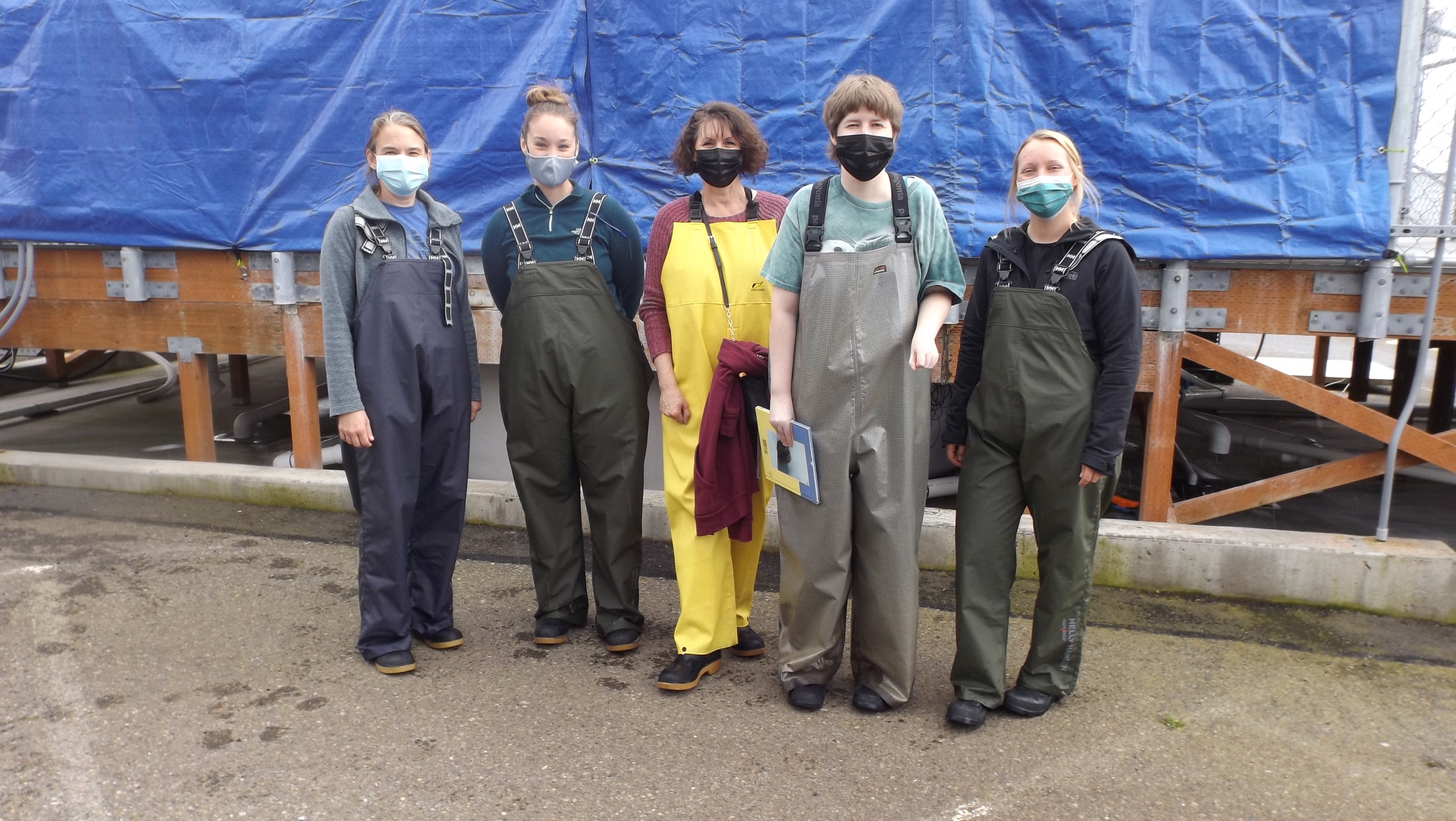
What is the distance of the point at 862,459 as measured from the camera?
291 centimetres

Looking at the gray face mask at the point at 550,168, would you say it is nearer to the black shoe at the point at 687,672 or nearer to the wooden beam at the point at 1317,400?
the black shoe at the point at 687,672

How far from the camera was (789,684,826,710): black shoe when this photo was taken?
309 centimetres

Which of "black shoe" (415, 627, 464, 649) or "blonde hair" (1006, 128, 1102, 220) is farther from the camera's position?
"black shoe" (415, 627, 464, 649)

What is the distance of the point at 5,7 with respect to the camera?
512cm

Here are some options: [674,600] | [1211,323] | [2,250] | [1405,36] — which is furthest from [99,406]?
[1405,36]

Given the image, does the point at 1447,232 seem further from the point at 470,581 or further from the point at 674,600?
the point at 470,581

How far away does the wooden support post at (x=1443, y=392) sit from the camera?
6730 mm

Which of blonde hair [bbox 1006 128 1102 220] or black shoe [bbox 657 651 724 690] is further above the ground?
blonde hair [bbox 1006 128 1102 220]

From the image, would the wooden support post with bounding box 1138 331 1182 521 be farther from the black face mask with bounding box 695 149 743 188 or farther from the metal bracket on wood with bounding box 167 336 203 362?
the metal bracket on wood with bounding box 167 336 203 362

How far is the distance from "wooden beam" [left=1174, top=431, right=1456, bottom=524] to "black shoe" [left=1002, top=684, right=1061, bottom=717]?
184 cm

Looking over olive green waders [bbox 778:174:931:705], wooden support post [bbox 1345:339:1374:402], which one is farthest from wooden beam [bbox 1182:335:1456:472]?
wooden support post [bbox 1345:339:1374:402]

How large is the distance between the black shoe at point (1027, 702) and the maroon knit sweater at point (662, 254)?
151cm

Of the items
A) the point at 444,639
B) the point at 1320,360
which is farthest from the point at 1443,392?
the point at 444,639

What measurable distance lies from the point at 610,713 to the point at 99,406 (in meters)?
7.61
